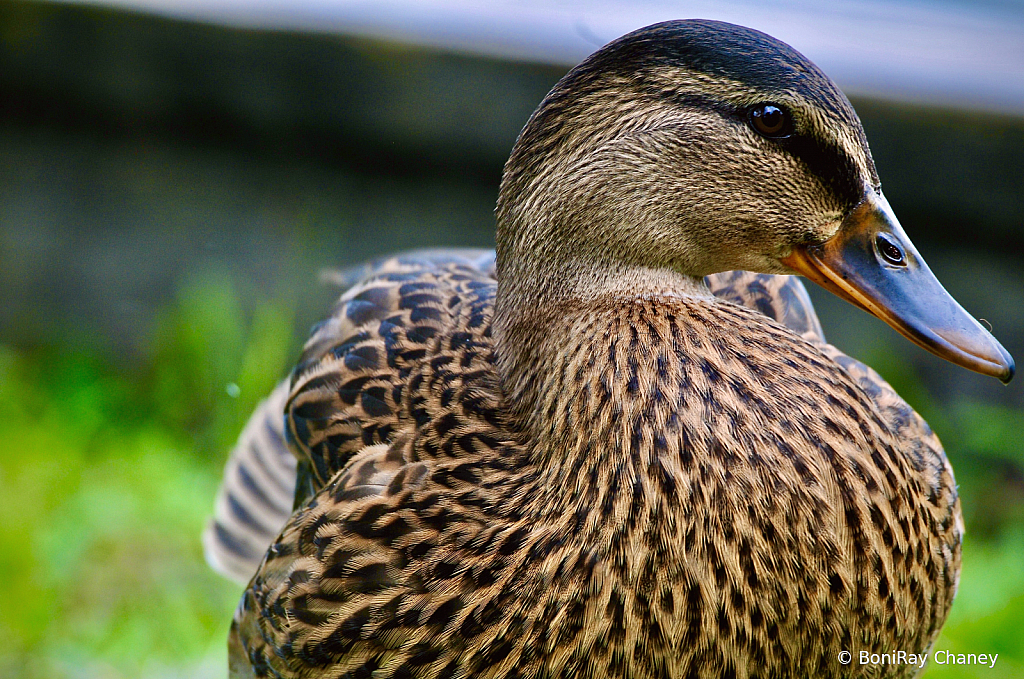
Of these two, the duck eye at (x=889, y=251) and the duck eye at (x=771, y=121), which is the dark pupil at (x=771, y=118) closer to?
the duck eye at (x=771, y=121)

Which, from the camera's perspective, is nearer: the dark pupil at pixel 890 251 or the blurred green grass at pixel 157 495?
the dark pupil at pixel 890 251

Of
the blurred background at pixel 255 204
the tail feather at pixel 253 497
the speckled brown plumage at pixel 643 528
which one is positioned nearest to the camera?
the speckled brown plumage at pixel 643 528

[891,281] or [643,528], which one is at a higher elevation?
[891,281]

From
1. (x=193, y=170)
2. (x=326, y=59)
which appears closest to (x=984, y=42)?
(x=326, y=59)

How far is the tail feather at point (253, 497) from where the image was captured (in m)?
2.16

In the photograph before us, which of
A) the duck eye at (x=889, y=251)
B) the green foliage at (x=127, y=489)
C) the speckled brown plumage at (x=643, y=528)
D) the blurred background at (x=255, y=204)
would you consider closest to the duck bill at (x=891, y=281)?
the duck eye at (x=889, y=251)

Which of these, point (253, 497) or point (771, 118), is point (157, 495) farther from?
point (771, 118)

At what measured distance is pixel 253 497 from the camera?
221cm

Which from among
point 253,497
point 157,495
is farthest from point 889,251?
point 157,495

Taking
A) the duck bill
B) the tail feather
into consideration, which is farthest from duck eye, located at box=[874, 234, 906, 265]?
the tail feather

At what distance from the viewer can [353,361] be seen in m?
1.62

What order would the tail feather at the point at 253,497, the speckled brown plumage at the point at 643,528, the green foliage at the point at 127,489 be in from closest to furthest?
the speckled brown plumage at the point at 643,528 < the tail feather at the point at 253,497 < the green foliage at the point at 127,489

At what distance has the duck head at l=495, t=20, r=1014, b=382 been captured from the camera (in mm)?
1249

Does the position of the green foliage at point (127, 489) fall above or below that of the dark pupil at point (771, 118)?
below
